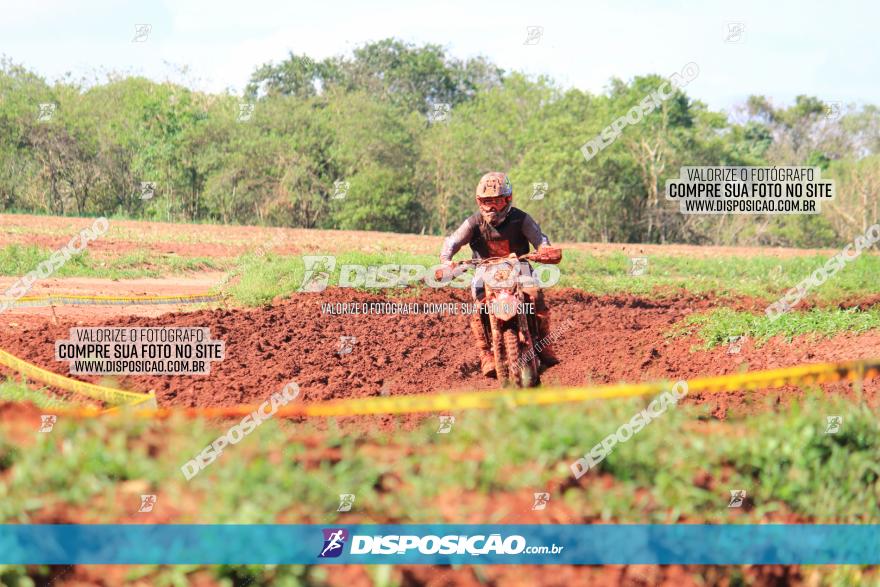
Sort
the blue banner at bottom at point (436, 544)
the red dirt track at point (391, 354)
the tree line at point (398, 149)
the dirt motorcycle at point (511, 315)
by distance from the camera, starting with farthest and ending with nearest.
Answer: the tree line at point (398, 149) < the red dirt track at point (391, 354) < the dirt motorcycle at point (511, 315) < the blue banner at bottom at point (436, 544)

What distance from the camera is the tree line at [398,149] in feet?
47.0

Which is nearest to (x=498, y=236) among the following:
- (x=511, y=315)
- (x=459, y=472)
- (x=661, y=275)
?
(x=511, y=315)

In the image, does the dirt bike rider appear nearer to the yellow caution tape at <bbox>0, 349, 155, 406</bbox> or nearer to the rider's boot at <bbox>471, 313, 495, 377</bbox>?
the rider's boot at <bbox>471, 313, 495, 377</bbox>

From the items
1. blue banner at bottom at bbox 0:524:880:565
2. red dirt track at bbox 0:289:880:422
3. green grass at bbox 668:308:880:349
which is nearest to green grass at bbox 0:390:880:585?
blue banner at bottom at bbox 0:524:880:565

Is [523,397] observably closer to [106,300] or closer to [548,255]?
[548,255]

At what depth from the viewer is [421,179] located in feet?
76.7

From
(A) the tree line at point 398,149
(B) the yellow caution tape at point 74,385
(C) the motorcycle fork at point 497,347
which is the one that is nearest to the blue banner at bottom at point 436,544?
(B) the yellow caution tape at point 74,385

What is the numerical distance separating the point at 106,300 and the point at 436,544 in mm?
9120

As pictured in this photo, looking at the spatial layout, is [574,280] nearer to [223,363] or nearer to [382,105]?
[382,105]

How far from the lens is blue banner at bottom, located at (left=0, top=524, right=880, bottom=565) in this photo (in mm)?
4621

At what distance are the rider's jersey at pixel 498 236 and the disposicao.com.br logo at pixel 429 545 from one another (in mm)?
3705

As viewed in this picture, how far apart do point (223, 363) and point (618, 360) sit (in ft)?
14.2

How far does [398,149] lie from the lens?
2217 centimetres

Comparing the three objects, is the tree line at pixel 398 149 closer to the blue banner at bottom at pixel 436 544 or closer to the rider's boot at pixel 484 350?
the rider's boot at pixel 484 350
